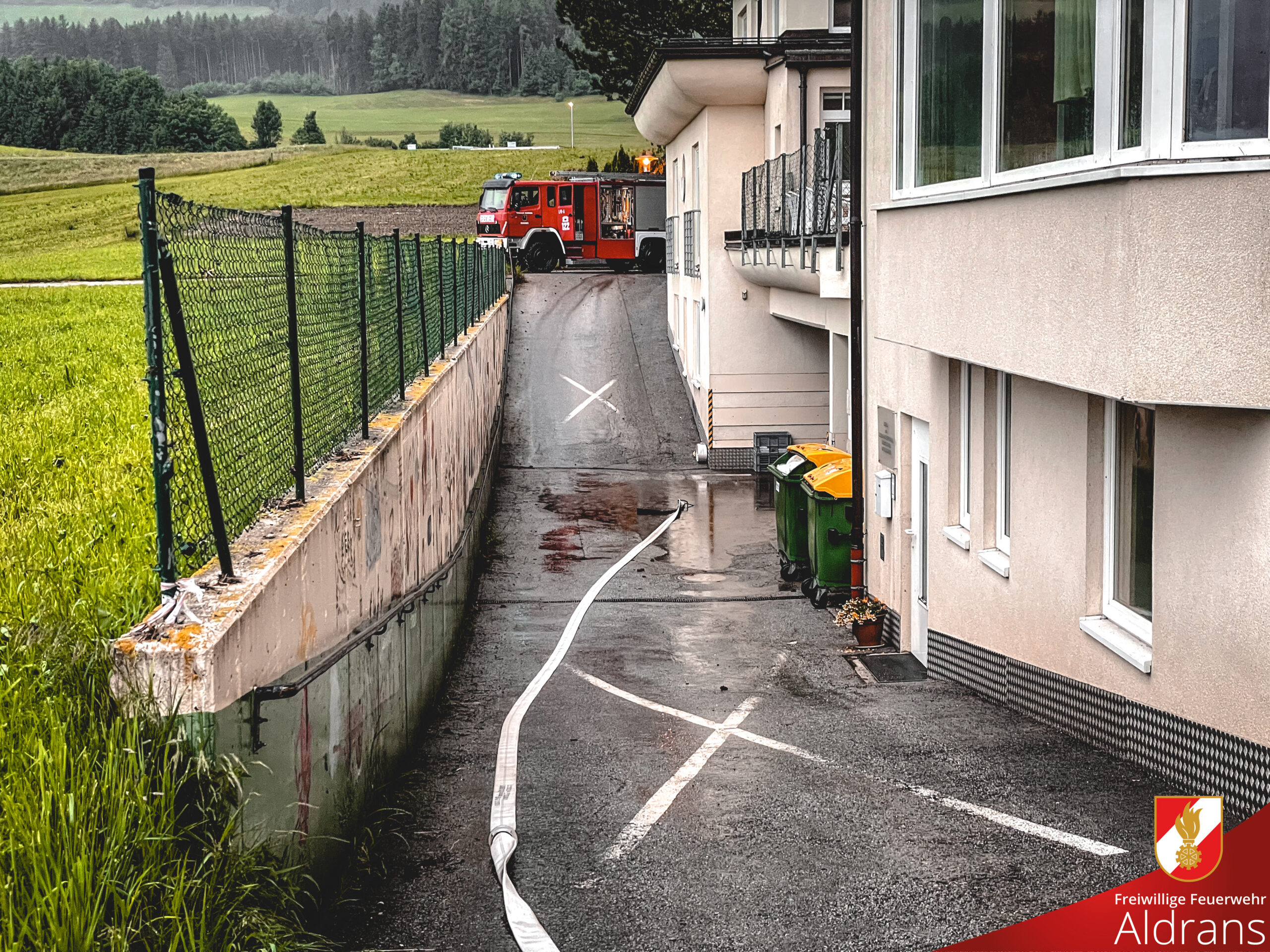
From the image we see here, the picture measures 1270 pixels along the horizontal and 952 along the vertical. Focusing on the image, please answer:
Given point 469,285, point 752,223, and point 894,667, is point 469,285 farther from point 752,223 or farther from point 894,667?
point 894,667

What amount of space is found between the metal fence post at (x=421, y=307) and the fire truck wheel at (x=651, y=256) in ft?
107

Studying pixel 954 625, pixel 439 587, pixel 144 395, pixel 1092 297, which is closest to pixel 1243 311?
pixel 1092 297

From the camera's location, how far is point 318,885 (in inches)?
251

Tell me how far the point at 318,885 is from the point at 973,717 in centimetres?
605

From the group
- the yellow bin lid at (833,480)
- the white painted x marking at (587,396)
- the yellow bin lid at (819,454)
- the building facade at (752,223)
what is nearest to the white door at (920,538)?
the yellow bin lid at (833,480)

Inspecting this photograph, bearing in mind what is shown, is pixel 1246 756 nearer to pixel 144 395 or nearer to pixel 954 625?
pixel 954 625

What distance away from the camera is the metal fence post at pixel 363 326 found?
9797 millimetres

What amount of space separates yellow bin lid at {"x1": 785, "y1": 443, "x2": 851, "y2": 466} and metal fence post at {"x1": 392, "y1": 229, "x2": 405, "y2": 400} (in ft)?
20.6

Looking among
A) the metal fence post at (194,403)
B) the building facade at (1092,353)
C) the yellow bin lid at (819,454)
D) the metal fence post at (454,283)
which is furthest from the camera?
the metal fence post at (454,283)

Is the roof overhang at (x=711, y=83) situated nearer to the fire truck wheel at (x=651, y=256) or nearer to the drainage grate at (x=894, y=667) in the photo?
the drainage grate at (x=894, y=667)

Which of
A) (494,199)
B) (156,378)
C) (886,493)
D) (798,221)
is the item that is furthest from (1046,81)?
(494,199)

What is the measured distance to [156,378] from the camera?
5.31 metres

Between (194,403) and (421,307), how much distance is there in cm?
829

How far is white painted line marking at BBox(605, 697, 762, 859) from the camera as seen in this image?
26.1ft
